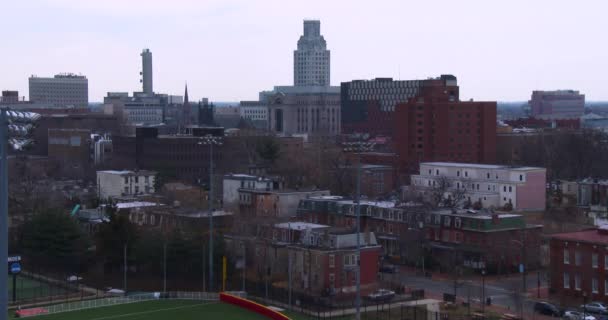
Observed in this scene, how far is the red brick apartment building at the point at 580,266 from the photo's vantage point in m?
36.3

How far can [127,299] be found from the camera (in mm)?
37000

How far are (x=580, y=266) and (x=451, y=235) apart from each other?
966 cm

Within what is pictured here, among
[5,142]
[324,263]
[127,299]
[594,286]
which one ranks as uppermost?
[5,142]

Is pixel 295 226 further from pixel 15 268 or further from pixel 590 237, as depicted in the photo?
pixel 590 237

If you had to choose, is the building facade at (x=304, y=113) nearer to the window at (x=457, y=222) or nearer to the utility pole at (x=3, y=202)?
the window at (x=457, y=222)

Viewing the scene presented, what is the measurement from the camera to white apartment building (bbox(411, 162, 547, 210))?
199 ft

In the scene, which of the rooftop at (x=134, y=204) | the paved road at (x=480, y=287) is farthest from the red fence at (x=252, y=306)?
the rooftop at (x=134, y=204)

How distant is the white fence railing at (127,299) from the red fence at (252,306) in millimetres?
836

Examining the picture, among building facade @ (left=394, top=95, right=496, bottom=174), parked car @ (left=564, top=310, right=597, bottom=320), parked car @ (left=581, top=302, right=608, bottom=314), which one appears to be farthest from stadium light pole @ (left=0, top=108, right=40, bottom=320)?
building facade @ (left=394, top=95, right=496, bottom=174)

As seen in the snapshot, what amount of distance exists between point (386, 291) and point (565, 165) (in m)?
50.8

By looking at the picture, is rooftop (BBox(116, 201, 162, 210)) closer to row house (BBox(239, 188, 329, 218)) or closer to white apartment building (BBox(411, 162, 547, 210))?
row house (BBox(239, 188, 329, 218))

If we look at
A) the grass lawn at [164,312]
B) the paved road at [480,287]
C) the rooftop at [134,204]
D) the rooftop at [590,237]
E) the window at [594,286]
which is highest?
the rooftop at [134,204]

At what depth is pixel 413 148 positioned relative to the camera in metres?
79.9

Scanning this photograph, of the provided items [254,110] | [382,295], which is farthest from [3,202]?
[254,110]
